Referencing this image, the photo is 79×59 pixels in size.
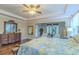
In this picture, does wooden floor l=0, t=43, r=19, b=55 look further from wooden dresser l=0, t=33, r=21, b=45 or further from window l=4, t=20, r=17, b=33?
window l=4, t=20, r=17, b=33

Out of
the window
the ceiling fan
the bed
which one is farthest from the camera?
the window

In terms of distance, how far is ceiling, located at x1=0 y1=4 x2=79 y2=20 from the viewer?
6.26ft

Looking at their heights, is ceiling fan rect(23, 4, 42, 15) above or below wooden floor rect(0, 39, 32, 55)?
above

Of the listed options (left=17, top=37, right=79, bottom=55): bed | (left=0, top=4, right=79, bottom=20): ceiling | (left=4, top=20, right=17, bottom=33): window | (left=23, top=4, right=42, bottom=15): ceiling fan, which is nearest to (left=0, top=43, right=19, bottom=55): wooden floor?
(left=17, top=37, right=79, bottom=55): bed

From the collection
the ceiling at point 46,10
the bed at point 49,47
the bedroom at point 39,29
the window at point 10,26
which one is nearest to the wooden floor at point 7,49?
the bedroom at point 39,29

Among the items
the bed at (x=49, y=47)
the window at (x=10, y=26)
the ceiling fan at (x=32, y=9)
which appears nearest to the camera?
the bed at (x=49, y=47)

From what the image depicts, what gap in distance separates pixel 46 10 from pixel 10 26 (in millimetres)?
834

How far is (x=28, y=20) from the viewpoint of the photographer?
2.18 metres

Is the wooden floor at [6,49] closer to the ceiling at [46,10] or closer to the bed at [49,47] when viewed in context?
the bed at [49,47]

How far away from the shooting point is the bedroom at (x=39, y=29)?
188 centimetres

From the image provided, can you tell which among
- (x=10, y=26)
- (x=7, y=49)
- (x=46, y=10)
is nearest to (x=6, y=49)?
(x=7, y=49)

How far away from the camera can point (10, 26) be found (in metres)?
2.16

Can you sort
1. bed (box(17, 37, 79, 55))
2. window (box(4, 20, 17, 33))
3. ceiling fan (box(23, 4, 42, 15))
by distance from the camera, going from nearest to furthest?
bed (box(17, 37, 79, 55))
ceiling fan (box(23, 4, 42, 15))
window (box(4, 20, 17, 33))
